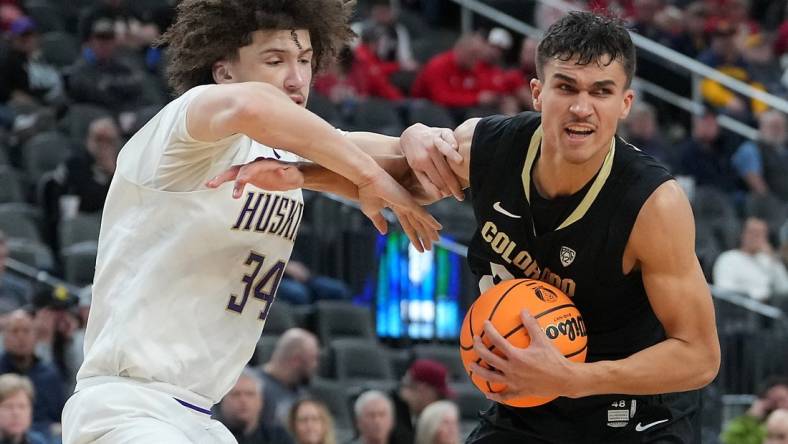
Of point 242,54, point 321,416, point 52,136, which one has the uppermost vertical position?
point 52,136

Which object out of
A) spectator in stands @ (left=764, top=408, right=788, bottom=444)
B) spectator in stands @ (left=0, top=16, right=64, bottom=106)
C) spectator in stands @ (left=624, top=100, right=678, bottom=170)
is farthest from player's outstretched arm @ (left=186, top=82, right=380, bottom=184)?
spectator in stands @ (left=624, top=100, right=678, bottom=170)

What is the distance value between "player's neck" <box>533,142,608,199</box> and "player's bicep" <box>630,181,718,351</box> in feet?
0.83

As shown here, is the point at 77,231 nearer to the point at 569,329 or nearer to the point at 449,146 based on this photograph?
the point at 449,146

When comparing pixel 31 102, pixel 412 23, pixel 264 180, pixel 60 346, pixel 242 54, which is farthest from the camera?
pixel 412 23

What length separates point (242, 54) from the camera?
485 cm

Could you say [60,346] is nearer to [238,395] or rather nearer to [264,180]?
[238,395]

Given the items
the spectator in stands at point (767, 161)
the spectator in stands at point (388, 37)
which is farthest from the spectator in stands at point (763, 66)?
the spectator in stands at point (388, 37)

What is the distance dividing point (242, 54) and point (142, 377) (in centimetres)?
117

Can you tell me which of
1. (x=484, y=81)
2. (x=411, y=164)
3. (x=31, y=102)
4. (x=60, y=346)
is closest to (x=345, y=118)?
(x=484, y=81)

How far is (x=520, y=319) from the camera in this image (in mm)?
4551

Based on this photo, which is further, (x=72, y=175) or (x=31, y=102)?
(x=31, y=102)

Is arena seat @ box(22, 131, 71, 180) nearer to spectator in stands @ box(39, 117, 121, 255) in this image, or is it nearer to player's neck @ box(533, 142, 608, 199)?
spectator in stands @ box(39, 117, 121, 255)

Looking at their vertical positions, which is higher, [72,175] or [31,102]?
[31,102]

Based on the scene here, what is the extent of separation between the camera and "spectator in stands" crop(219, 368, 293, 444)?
8789 mm
